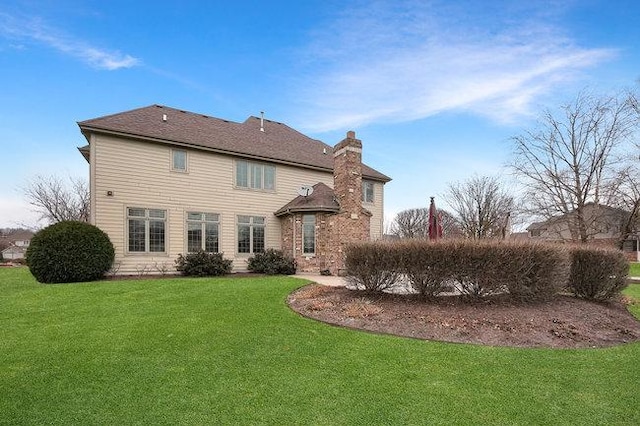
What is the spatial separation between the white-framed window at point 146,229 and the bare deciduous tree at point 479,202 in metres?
24.1

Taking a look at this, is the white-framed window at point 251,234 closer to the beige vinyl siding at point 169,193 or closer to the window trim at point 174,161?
the beige vinyl siding at point 169,193

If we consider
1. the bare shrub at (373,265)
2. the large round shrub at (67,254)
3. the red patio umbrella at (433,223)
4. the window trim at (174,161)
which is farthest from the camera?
the window trim at (174,161)

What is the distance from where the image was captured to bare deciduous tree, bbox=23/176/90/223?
31453mm

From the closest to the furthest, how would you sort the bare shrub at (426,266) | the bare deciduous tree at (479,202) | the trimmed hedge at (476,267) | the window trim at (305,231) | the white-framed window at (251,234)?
the trimmed hedge at (476,267) → the bare shrub at (426,266) → the window trim at (305,231) → the white-framed window at (251,234) → the bare deciduous tree at (479,202)

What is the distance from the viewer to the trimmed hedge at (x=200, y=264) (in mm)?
14648

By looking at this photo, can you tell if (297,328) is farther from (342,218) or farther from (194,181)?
(194,181)

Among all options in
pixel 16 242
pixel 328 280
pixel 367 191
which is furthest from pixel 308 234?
pixel 16 242

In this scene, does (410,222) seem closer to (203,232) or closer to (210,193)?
(210,193)

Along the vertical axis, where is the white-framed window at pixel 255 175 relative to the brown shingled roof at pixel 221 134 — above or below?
below

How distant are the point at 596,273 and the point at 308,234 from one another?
1023cm

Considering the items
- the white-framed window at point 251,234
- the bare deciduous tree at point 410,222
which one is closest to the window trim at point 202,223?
the white-framed window at point 251,234

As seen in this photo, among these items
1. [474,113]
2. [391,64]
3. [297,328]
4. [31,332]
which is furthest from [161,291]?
[474,113]

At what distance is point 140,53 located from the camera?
1157 centimetres

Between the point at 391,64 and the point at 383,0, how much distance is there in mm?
2334
